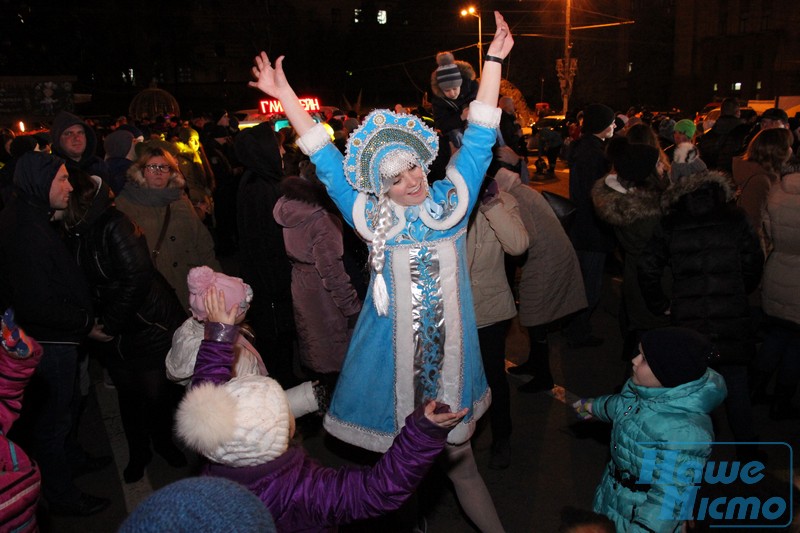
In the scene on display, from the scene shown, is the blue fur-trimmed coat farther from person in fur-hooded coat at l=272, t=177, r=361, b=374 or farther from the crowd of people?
person in fur-hooded coat at l=272, t=177, r=361, b=374

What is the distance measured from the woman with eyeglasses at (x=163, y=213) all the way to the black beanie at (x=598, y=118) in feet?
13.5

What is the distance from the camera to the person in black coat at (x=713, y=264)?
12.2 ft

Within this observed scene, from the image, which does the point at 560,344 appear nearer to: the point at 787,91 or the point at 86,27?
the point at 86,27

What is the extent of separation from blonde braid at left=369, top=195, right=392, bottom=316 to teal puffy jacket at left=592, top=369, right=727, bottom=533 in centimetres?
121

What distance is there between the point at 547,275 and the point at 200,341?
9.02 feet

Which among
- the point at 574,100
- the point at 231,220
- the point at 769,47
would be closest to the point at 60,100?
the point at 231,220

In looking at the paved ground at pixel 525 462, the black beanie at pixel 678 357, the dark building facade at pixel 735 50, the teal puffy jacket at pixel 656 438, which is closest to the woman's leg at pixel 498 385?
the paved ground at pixel 525 462

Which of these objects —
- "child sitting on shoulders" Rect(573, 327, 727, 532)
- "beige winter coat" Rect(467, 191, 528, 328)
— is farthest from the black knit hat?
"child sitting on shoulders" Rect(573, 327, 727, 532)

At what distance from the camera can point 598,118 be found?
6605mm

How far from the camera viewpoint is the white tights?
3.12 m

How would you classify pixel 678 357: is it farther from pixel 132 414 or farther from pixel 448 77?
pixel 132 414

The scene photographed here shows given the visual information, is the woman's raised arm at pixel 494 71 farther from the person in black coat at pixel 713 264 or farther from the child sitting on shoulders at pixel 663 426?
the person in black coat at pixel 713 264

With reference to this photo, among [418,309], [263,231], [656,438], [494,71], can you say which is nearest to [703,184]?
[494,71]

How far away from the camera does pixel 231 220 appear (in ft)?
35.0
